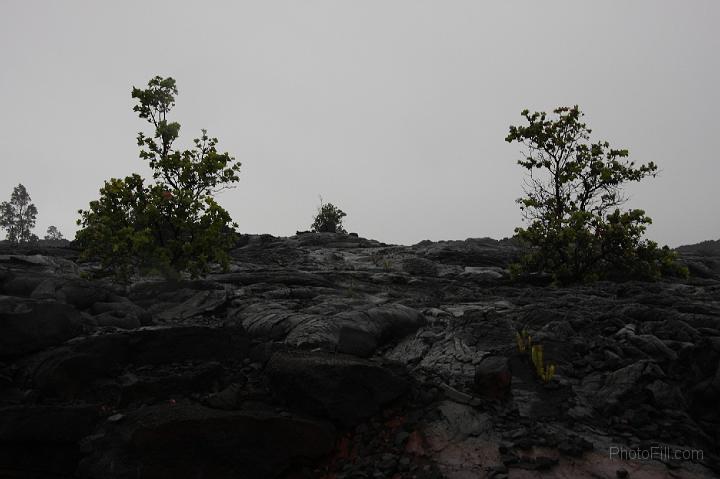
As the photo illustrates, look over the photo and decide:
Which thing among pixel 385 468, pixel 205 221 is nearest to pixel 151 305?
pixel 205 221

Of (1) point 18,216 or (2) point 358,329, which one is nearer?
(2) point 358,329

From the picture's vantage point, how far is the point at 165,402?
299 inches

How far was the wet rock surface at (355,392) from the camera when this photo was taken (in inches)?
243

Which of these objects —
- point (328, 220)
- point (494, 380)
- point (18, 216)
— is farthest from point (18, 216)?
point (494, 380)

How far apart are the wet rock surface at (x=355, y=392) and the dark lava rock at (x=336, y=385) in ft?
0.08

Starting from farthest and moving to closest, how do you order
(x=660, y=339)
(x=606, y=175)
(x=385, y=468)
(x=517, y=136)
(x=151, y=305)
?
(x=517, y=136), (x=606, y=175), (x=151, y=305), (x=660, y=339), (x=385, y=468)

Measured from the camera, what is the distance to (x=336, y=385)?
738cm

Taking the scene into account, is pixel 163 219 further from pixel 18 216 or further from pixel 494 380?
pixel 18 216

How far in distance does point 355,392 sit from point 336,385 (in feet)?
1.21

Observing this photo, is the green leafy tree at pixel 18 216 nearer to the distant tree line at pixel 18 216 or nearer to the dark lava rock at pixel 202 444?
the distant tree line at pixel 18 216

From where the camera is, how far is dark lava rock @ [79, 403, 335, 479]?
243 inches

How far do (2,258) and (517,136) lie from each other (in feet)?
83.7

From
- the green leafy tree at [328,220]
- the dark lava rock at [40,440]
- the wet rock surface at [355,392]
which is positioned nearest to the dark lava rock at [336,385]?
the wet rock surface at [355,392]

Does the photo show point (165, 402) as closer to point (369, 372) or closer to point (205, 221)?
point (369, 372)
